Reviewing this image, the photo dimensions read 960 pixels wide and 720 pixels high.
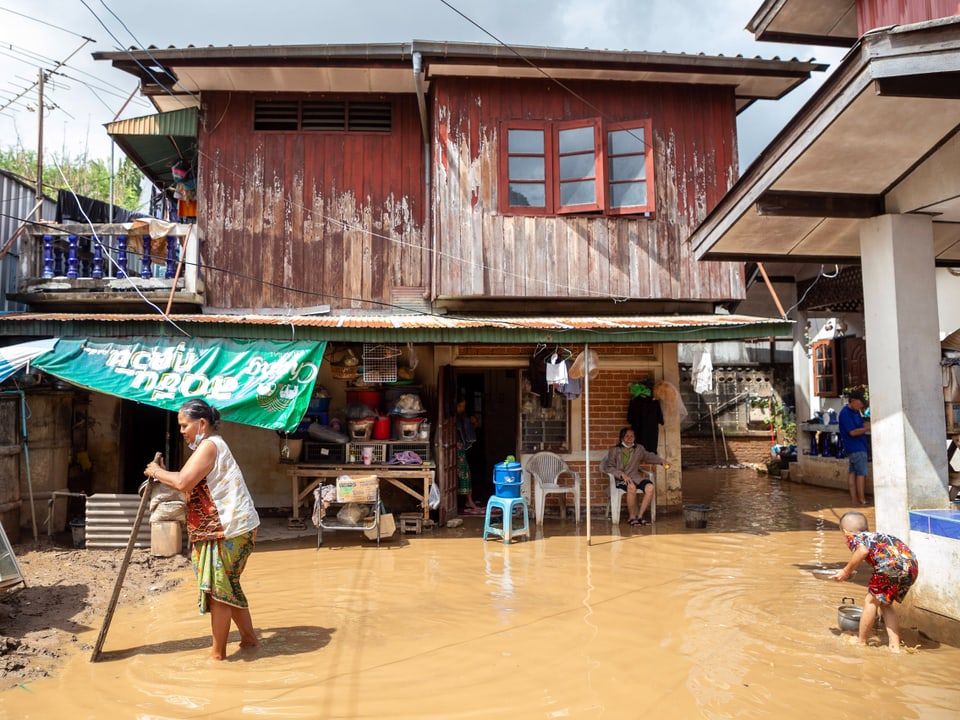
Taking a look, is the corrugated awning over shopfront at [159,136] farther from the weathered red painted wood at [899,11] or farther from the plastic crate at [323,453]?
the weathered red painted wood at [899,11]

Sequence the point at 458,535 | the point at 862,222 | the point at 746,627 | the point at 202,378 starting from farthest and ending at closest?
the point at 458,535 < the point at 202,378 < the point at 862,222 < the point at 746,627

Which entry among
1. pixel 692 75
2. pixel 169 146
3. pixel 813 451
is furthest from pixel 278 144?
pixel 813 451

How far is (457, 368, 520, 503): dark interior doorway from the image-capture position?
43.3ft

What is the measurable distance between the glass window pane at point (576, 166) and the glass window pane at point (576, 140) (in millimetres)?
107

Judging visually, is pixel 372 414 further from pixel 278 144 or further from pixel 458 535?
pixel 278 144

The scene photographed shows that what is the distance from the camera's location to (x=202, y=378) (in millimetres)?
8359

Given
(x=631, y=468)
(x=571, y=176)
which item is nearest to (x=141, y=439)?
(x=631, y=468)

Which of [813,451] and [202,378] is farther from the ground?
[202,378]

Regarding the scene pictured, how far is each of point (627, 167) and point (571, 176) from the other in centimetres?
91

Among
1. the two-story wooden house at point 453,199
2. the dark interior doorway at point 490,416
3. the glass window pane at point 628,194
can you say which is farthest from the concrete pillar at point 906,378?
the dark interior doorway at point 490,416

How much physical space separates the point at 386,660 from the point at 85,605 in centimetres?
315

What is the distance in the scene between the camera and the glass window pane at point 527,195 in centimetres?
1080

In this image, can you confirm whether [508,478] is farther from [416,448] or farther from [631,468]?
[631,468]

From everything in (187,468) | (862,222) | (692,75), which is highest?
(692,75)
